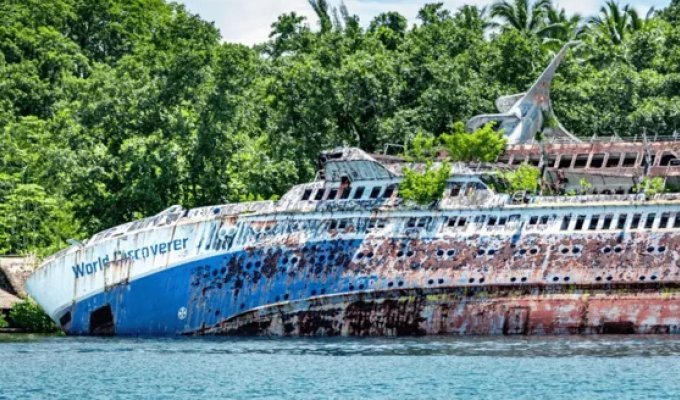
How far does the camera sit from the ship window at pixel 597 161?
8500 centimetres

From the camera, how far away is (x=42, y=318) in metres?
85.8

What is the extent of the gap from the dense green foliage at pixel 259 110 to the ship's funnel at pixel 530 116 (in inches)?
319

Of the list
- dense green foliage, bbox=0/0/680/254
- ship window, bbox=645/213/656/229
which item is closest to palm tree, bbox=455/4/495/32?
dense green foliage, bbox=0/0/680/254

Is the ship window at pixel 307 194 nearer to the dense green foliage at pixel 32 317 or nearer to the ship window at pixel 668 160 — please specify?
the dense green foliage at pixel 32 317

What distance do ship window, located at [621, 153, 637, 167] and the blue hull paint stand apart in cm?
1255

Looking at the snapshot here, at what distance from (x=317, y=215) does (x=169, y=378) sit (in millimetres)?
15203

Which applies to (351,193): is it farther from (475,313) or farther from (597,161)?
(597,161)

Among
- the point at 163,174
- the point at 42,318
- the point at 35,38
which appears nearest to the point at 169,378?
the point at 42,318

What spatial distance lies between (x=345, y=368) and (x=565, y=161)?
2117 cm

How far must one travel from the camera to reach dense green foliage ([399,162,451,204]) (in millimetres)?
79125

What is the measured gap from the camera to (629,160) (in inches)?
3327

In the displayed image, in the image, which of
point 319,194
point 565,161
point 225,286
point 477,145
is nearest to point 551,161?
point 565,161

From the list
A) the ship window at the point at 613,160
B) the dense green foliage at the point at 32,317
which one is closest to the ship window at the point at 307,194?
the dense green foliage at the point at 32,317

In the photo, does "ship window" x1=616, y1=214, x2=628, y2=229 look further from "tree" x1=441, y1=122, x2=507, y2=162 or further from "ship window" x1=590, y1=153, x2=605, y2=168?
"tree" x1=441, y1=122, x2=507, y2=162
